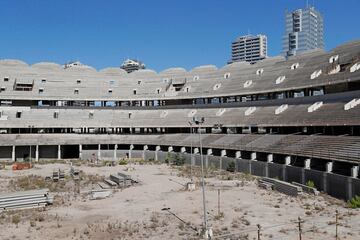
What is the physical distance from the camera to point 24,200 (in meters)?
30.2

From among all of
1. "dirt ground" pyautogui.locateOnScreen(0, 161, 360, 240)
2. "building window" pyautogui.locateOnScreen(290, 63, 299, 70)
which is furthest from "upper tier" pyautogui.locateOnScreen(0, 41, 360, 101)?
"dirt ground" pyautogui.locateOnScreen(0, 161, 360, 240)

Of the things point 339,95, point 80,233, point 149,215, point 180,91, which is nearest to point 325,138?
point 339,95

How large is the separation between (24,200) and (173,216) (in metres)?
12.9

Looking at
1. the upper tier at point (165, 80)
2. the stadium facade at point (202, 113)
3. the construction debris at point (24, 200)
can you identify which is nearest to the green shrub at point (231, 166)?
the stadium facade at point (202, 113)

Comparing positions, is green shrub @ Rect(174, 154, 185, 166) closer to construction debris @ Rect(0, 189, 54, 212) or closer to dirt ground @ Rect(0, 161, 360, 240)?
dirt ground @ Rect(0, 161, 360, 240)

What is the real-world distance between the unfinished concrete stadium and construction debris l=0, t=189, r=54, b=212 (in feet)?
0.36

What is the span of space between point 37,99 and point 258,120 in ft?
150

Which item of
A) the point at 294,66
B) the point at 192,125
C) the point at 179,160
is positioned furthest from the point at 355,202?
the point at 294,66

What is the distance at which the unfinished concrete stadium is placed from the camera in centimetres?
3375

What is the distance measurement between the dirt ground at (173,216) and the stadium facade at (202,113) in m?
7.20

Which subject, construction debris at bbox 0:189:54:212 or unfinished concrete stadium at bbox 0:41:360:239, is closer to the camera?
construction debris at bbox 0:189:54:212

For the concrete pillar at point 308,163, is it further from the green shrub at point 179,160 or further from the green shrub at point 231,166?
the green shrub at point 179,160

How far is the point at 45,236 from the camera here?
22312 mm

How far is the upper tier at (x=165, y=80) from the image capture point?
201 feet
